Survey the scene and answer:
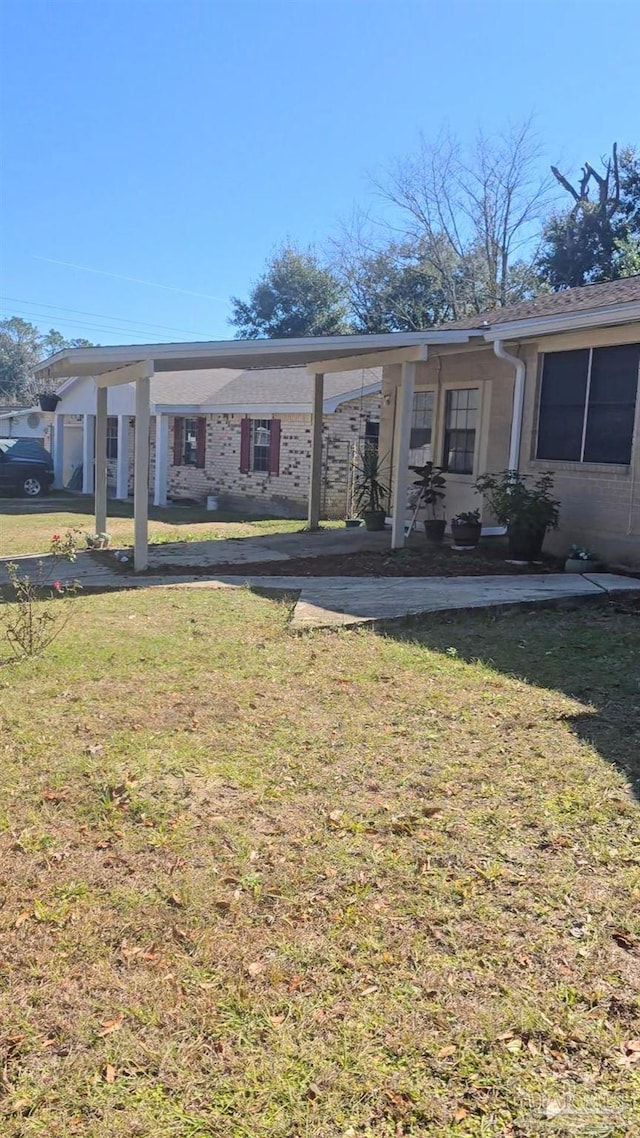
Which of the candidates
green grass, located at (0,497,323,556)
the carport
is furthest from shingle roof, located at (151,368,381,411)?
the carport

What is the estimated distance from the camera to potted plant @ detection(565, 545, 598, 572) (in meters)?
9.39

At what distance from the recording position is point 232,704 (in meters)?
5.01

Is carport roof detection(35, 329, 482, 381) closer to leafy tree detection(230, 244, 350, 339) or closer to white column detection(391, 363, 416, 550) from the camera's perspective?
white column detection(391, 363, 416, 550)

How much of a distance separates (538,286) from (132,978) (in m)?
32.5

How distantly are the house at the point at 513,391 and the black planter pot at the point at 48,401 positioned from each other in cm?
1450

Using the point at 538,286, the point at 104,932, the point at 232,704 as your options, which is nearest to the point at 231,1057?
the point at 104,932

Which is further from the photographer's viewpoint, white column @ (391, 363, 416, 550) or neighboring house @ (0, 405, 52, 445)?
neighboring house @ (0, 405, 52, 445)

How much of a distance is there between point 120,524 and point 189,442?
22.6 ft

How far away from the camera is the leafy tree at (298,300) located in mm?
38438

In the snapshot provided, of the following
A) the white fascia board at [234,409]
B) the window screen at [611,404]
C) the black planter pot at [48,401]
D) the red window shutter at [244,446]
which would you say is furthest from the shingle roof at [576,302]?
the black planter pot at [48,401]

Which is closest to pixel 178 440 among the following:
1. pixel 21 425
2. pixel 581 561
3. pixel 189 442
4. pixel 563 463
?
pixel 189 442

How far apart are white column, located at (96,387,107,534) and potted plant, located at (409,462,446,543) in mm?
4325

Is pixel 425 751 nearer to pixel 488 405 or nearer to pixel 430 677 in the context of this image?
pixel 430 677

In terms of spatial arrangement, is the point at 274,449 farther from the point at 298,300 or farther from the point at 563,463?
the point at 298,300
